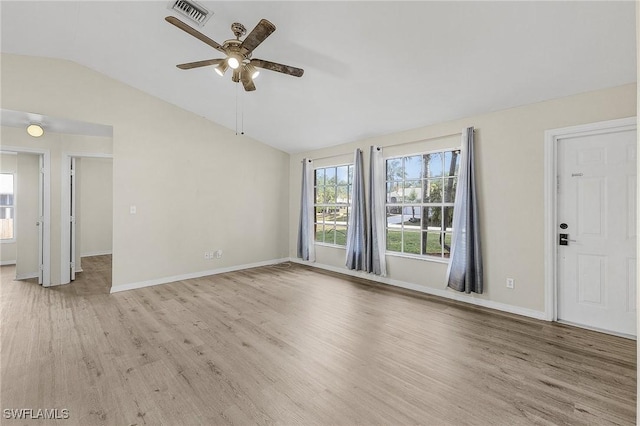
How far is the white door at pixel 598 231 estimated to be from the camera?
279 cm

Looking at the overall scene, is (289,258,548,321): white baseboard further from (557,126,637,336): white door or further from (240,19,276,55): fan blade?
(240,19,276,55): fan blade

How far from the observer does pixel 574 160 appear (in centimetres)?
309

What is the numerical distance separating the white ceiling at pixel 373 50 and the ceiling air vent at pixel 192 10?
10cm

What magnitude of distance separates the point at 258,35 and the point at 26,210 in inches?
213

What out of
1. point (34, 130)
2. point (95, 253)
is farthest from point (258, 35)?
point (95, 253)

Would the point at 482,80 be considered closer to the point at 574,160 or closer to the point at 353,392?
the point at 574,160

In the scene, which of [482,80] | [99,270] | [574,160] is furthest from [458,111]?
[99,270]

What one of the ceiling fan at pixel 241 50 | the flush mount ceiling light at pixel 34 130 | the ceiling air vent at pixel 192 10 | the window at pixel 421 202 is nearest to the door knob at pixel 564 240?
the window at pixel 421 202

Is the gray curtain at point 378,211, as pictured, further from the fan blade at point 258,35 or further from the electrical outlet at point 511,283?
the fan blade at point 258,35

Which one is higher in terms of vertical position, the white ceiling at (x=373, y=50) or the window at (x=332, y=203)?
the white ceiling at (x=373, y=50)
